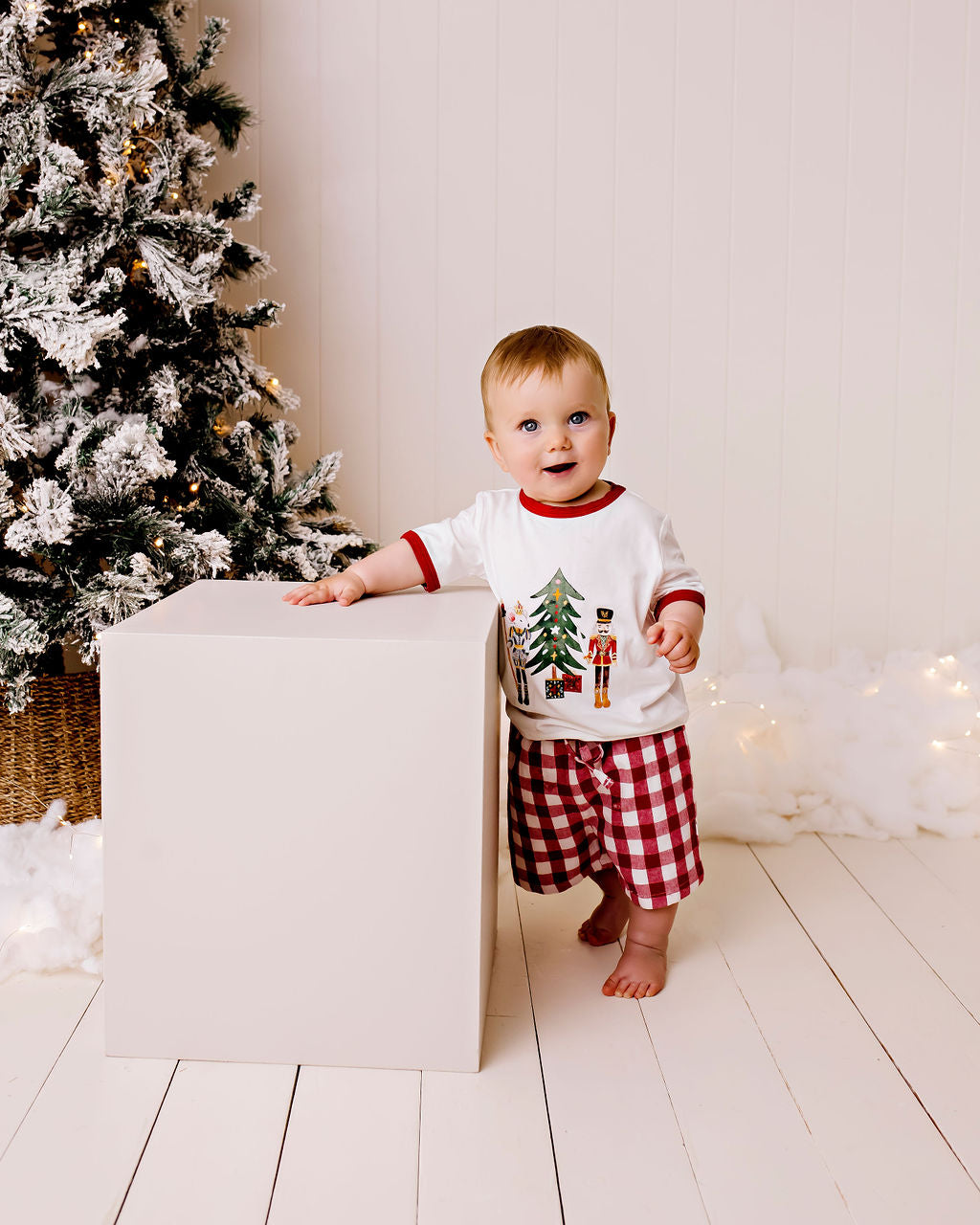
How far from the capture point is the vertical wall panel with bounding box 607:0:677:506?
2174 millimetres

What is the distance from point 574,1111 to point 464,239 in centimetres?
169

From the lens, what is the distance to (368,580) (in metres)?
1.46

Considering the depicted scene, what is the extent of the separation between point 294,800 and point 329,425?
48.8 inches

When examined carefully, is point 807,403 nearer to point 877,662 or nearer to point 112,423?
point 877,662

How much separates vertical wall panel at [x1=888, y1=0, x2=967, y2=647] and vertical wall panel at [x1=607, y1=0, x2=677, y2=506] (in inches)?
20.1

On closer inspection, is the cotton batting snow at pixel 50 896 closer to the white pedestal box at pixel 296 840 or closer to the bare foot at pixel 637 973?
the white pedestal box at pixel 296 840

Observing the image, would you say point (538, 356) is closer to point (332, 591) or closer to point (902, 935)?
point (332, 591)

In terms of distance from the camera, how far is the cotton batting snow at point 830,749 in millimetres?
2014

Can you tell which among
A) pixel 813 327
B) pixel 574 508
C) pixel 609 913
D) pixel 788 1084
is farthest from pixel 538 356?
pixel 813 327

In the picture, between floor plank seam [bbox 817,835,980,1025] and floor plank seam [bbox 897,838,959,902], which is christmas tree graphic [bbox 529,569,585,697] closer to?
floor plank seam [bbox 817,835,980,1025]

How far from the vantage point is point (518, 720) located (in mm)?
1477

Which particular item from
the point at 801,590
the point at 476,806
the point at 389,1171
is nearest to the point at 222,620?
the point at 476,806

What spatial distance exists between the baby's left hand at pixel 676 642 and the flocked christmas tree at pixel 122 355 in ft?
2.36

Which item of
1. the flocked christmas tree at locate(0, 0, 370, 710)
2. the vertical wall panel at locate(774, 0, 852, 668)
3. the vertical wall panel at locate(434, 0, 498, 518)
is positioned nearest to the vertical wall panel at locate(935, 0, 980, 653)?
the vertical wall panel at locate(774, 0, 852, 668)
